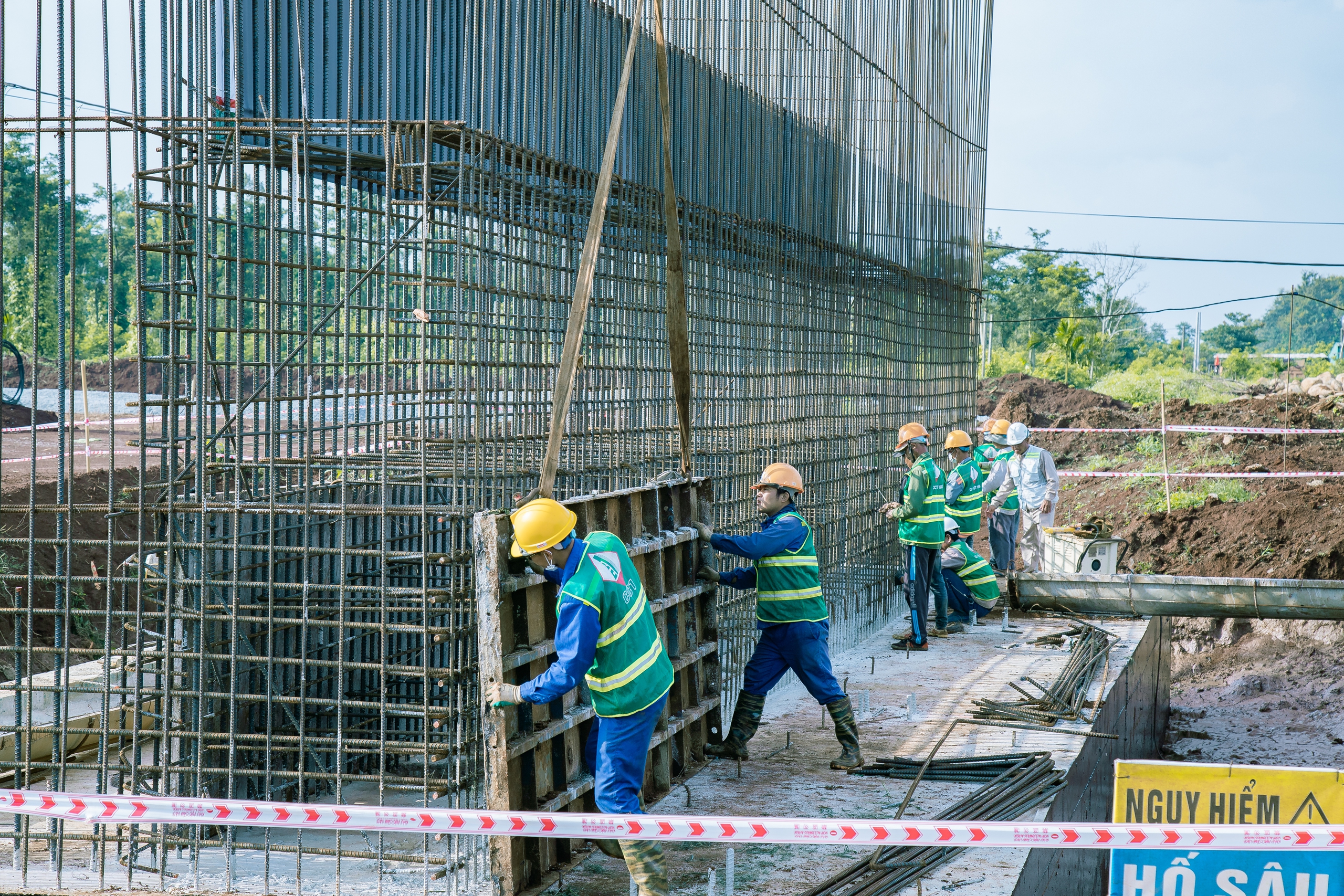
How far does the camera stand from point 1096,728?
8.88 m

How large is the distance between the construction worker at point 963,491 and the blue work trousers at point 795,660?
556 cm

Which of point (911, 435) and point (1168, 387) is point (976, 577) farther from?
point (1168, 387)

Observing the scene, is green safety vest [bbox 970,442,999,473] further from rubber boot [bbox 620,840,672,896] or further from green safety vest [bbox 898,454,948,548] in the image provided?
rubber boot [bbox 620,840,672,896]

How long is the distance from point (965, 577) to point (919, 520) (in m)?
1.78

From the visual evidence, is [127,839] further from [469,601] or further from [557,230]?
[557,230]

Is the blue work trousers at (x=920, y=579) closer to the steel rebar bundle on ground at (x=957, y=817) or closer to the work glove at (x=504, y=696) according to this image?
the steel rebar bundle on ground at (x=957, y=817)

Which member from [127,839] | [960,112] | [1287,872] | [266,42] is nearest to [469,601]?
[127,839]

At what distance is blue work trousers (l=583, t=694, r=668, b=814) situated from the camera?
214 inches

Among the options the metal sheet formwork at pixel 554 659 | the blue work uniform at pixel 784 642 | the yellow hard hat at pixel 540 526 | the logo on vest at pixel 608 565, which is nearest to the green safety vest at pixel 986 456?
the blue work uniform at pixel 784 642

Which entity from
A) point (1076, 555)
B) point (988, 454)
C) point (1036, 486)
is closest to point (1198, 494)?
point (1076, 555)

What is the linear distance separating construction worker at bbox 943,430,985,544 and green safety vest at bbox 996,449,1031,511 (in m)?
1.27

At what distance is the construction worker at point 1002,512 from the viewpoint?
14281 mm

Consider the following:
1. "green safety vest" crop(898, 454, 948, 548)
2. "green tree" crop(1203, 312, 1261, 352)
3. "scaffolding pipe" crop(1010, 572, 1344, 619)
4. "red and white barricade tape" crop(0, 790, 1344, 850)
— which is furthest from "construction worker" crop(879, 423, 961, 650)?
"green tree" crop(1203, 312, 1261, 352)

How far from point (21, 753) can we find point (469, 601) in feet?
11.6
